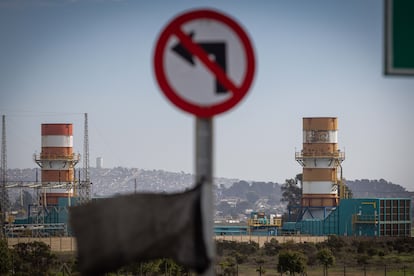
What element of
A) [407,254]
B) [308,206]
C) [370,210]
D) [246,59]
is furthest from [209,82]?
[308,206]

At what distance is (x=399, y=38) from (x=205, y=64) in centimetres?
104

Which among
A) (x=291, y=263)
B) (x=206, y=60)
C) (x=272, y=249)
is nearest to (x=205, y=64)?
(x=206, y=60)

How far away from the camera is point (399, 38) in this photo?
4.50 metres

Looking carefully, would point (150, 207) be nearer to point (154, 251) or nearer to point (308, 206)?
point (154, 251)

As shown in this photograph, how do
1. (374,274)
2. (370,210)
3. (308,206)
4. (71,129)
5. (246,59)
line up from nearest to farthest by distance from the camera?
1. (246,59)
2. (374,274)
3. (370,210)
4. (308,206)
5. (71,129)

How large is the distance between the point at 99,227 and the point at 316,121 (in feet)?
240

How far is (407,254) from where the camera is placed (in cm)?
5834

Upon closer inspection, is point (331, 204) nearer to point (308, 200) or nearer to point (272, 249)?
point (308, 200)

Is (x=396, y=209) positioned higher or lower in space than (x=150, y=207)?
lower

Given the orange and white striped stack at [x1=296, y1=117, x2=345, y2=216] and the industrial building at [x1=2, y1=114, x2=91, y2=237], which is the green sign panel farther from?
the industrial building at [x1=2, y1=114, x2=91, y2=237]

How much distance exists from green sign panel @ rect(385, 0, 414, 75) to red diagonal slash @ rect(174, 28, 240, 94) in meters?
0.89

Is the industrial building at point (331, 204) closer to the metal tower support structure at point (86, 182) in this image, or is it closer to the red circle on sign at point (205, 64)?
the metal tower support structure at point (86, 182)

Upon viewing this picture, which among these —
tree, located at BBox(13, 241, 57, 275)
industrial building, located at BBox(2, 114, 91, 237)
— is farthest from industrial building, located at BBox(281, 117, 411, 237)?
tree, located at BBox(13, 241, 57, 275)

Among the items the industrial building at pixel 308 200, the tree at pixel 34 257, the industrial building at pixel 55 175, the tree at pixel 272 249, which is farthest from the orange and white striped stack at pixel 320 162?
the tree at pixel 34 257
